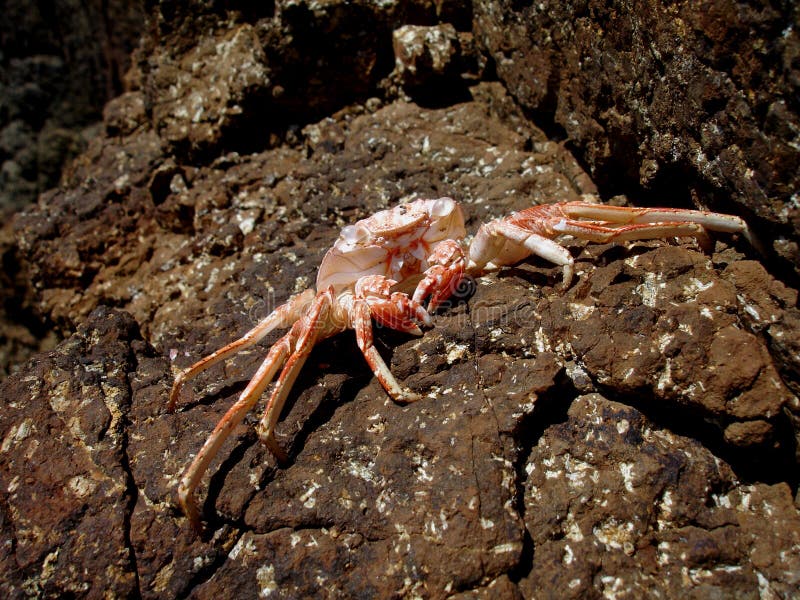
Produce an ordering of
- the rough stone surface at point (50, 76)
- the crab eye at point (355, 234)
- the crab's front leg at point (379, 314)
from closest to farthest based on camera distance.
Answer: the crab's front leg at point (379, 314) → the crab eye at point (355, 234) → the rough stone surface at point (50, 76)

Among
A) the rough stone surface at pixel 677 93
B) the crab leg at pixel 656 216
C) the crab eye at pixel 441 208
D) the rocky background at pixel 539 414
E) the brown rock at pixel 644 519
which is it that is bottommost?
the brown rock at pixel 644 519

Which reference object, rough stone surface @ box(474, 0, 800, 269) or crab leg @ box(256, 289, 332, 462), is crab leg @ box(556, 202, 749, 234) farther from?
crab leg @ box(256, 289, 332, 462)

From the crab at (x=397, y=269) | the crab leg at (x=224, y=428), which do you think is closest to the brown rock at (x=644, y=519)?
the crab at (x=397, y=269)

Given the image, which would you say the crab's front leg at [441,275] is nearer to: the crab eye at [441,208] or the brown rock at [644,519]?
the crab eye at [441,208]

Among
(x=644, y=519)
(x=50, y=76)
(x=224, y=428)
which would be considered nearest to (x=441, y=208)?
(x=224, y=428)

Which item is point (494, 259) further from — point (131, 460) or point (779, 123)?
point (131, 460)

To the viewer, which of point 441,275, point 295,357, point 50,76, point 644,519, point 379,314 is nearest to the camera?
point 644,519

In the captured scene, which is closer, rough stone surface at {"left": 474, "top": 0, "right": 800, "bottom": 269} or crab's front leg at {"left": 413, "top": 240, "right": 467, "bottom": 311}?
rough stone surface at {"left": 474, "top": 0, "right": 800, "bottom": 269}

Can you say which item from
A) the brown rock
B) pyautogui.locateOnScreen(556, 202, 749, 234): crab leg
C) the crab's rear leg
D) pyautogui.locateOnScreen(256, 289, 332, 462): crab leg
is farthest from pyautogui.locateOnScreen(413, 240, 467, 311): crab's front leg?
Result: the brown rock

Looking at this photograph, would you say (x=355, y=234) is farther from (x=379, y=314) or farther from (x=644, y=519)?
(x=644, y=519)
